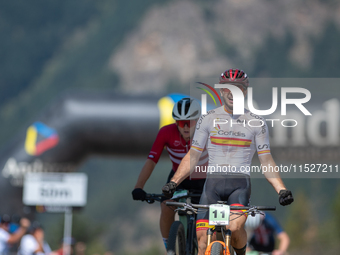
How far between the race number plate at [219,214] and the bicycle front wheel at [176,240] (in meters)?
0.59

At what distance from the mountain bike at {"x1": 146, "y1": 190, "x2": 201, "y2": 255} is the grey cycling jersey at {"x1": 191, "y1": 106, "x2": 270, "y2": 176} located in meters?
0.62

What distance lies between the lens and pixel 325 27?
8988 centimetres

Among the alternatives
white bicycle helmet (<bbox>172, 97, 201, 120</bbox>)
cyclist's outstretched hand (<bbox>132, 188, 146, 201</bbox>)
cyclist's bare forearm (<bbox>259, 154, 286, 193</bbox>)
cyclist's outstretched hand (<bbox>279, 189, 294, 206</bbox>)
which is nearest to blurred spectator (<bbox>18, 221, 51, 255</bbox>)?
→ cyclist's outstretched hand (<bbox>132, 188, 146, 201</bbox>)

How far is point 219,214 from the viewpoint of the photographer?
5012 mm

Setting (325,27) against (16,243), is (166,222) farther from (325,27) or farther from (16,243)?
(325,27)

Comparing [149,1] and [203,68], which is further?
[149,1]

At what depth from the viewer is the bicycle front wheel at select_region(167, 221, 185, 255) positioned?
5.44m

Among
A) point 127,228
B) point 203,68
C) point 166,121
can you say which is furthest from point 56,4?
point 166,121

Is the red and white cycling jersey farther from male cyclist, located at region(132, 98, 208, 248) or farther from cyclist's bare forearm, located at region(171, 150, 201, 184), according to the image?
cyclist's bare forearm, located at region(171, 150, 201, 184)

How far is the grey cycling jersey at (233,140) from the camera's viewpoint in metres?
5.36

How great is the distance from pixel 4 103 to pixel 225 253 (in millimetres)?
102694

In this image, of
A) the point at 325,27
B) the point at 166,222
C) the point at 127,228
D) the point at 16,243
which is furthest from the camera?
the point at 325,27

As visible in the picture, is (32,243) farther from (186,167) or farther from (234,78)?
(234,78)

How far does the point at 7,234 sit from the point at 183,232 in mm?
6047
